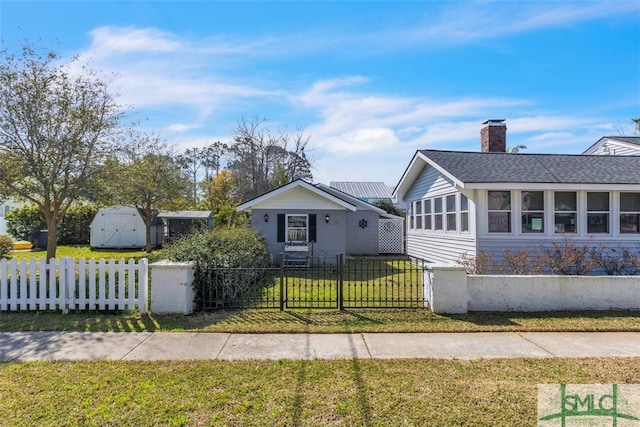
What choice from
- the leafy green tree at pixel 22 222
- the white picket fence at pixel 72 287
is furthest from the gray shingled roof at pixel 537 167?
the leafy green tree at pixel 22 222

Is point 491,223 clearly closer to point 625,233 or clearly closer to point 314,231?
point 625,233

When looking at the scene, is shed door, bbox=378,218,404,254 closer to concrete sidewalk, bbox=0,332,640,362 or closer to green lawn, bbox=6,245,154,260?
green lawn, bbox=6,245,154,260

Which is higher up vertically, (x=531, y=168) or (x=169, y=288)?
(x=531, y=168)

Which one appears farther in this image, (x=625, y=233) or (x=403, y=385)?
(x=625, y=233)

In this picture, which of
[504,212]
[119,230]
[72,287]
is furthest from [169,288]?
[119,230]

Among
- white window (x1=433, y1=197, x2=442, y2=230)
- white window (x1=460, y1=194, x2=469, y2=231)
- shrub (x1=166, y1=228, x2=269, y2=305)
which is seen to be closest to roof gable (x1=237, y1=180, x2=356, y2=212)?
white window (x1=433, y1=197, x2=442, y2=230)

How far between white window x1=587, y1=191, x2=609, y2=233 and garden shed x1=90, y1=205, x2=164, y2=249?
69.5ft

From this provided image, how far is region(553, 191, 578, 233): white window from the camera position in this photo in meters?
11.0

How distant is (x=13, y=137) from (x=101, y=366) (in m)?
8.87

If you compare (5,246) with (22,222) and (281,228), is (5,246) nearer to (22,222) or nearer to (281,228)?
(22,222)

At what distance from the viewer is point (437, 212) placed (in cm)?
1434

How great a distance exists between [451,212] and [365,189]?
20.9 meters

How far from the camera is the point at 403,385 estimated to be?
13.0 feet

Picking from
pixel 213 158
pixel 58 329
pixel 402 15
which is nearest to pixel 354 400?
pixel 58 329
